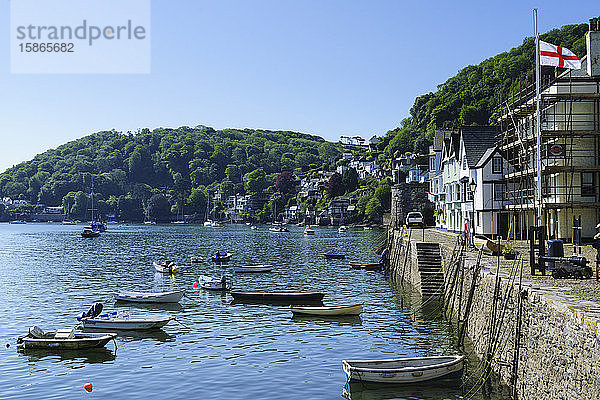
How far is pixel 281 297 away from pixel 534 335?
25673 millimetres

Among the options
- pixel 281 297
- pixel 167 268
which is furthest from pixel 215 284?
pixel 167 268

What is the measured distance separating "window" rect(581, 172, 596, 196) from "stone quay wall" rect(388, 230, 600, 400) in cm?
2179

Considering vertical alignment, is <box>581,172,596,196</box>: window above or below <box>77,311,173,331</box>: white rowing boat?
above

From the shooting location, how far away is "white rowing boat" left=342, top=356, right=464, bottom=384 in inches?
856

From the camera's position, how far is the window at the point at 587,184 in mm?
46438

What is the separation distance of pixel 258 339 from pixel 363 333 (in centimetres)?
559

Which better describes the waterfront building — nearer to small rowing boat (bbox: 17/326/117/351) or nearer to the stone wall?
small rowing boat (bbox: 17/326/117/351)

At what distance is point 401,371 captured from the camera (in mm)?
21703

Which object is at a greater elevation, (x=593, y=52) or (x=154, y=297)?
(x=593, y=52)

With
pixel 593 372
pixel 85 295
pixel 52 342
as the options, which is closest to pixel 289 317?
pixel 52 342

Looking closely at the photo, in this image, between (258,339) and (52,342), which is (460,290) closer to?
(258,339)

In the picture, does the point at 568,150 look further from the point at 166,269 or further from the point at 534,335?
the point at 166,269

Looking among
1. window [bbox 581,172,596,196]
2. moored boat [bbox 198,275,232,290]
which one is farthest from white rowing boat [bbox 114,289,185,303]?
window [bbox 581,172,596,196]

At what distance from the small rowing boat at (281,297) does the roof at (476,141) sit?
30054 millimetres
